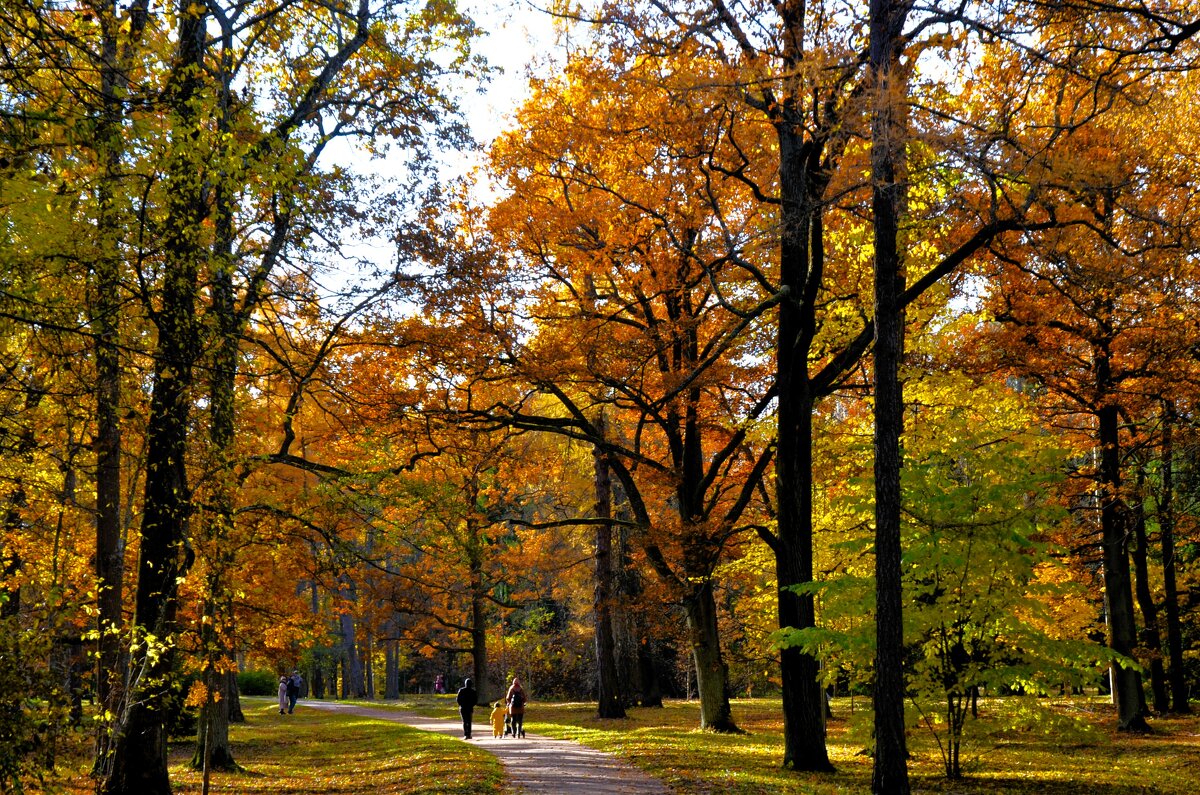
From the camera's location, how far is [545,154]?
1720 centimetres

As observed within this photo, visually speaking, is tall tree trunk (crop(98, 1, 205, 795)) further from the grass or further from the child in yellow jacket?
the child in yellow jacket

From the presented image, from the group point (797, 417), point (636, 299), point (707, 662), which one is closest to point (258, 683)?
point (707, 662)

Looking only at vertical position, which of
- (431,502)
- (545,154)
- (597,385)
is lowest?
(431,502)

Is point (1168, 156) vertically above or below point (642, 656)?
above

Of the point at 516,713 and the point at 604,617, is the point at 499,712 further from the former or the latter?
the point at 604,617

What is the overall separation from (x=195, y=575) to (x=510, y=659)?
32.5 m

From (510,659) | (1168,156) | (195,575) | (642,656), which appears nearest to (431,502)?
(195,575)

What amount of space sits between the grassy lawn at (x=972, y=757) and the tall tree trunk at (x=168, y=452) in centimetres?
613

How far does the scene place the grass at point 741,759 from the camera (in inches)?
445

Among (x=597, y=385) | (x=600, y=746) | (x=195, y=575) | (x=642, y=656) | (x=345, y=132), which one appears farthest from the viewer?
(x=642, y=656)

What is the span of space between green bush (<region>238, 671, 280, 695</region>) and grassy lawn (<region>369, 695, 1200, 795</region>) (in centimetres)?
3248

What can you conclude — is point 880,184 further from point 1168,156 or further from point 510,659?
point 510,659

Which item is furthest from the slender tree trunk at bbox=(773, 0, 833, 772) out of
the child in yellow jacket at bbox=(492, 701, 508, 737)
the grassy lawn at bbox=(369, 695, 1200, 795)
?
the child in yellow jacket at bbox=(492, 701, 508, 737)

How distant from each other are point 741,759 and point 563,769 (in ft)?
9.18
